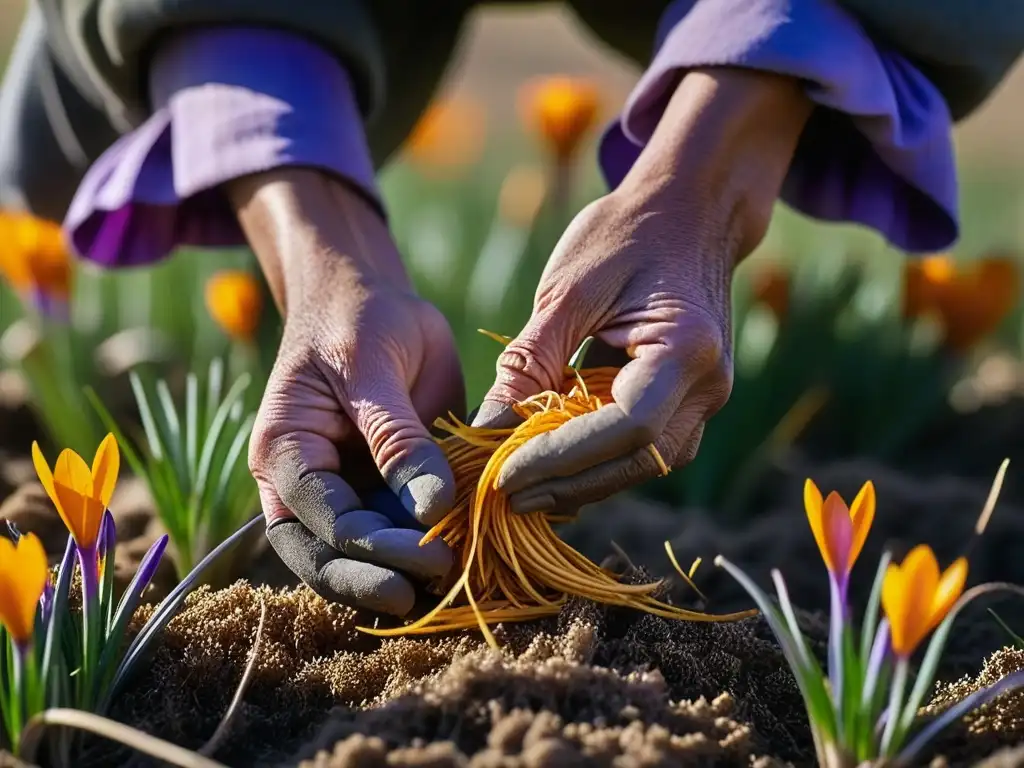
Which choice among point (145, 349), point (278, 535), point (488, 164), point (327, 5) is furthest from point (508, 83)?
point (278, 535)

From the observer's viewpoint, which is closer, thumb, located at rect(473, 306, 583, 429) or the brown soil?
the brown soil

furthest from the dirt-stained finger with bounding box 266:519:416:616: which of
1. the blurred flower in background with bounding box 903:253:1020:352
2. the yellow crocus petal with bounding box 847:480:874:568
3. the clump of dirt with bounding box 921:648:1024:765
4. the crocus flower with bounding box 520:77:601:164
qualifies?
the crocus flower with bounding box 520:77:601:164

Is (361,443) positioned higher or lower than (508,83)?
higher

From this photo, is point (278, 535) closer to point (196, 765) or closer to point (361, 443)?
point (361, 443)

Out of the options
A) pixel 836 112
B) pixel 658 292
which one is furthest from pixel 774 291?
pixel 658 292

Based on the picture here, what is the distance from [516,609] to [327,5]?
1.00 meters

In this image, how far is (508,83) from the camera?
952 centimetres

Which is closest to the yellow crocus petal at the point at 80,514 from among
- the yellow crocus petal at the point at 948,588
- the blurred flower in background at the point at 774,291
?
the yellow crocus petal at the point at 948,588

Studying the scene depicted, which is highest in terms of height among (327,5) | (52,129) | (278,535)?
→ (327,5)

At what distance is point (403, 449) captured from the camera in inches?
54.2

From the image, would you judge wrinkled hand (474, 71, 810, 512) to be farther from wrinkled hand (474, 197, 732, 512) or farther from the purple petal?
the purple petal

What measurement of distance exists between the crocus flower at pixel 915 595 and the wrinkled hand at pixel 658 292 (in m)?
0.32

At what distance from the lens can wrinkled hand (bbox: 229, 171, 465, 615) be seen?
1.34 m

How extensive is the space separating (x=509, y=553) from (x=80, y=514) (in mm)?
453
